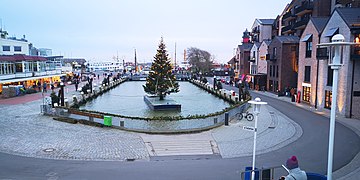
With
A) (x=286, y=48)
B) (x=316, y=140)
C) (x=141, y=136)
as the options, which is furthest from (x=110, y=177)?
(x=286, y=48)

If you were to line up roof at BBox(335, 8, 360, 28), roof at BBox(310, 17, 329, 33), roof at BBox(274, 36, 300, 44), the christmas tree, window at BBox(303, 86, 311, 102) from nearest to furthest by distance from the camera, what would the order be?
roof at BBox(335, 8, 360, 28)
roof at BBox(310, 17, 329, 33)
window at BBox(303, 86, 311, 102)
the christmas tree
roof at BBox(274, 36, 300, 44)

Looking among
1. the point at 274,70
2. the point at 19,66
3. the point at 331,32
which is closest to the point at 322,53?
the point at 331,32

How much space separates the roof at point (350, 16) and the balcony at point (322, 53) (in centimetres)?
344

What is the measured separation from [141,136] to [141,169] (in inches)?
231

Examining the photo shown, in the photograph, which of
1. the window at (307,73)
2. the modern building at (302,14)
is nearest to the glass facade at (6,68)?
the window at (307,73)

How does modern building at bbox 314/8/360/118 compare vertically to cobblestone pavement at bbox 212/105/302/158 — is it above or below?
above

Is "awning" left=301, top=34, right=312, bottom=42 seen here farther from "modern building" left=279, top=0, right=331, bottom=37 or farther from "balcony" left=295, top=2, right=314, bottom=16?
"balcony" left=295, top=2, right=314, bottom=16

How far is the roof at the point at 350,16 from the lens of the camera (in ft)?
79.1

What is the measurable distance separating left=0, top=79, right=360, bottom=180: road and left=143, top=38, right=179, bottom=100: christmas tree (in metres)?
19.3

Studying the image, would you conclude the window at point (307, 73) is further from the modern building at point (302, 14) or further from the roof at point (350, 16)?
the modern building at point (302, 14)

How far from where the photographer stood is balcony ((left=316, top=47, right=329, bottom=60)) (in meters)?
27.3

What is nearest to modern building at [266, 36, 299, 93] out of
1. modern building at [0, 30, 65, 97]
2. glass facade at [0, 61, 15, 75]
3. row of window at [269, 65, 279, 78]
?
row of window at [269, 65, 279, 78]

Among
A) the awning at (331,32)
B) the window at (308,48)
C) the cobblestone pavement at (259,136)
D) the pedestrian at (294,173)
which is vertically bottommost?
the cobblestone pavement at (259,136)

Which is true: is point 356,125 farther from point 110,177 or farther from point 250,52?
point 250,52
